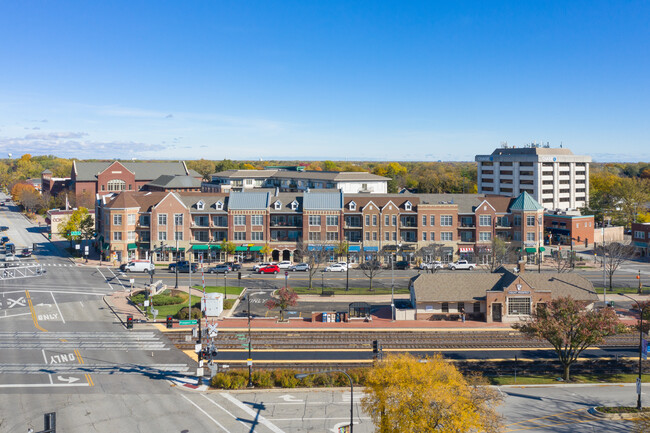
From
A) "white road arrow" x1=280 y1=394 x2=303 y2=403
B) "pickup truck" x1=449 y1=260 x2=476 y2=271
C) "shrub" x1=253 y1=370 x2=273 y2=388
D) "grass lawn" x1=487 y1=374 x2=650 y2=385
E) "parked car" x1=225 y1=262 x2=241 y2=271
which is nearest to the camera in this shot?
"white road arrow" x1=280 y1=394 x2=303 y2=403

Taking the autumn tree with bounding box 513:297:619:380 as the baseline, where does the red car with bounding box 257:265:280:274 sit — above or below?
below

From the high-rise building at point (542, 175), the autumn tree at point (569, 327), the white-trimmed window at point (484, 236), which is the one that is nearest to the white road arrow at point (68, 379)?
the autumn tree at point (569, 327)

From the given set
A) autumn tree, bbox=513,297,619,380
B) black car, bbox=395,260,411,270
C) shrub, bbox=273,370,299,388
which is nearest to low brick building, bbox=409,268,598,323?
autumn tree, bbox=513,297,619,380

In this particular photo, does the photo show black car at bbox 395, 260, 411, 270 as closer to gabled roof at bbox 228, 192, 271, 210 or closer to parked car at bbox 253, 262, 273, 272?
parked car at bbox 253, 262, 273, 272

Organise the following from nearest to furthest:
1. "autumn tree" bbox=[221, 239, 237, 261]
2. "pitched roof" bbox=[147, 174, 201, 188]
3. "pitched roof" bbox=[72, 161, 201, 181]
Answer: "autumn tree" bbox=[221, 239, 237, 261] → "pitched roof" bbox=[147, 174, 201, 188] → "pitched roof" bbox=[72, 161, 201, 181]

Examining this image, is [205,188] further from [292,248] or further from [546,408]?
[546,408]

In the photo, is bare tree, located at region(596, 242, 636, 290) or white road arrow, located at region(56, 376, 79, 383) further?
bare tree, located at region(596, 242, 636, 290)

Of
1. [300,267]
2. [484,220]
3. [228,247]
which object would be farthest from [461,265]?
[228,247]
